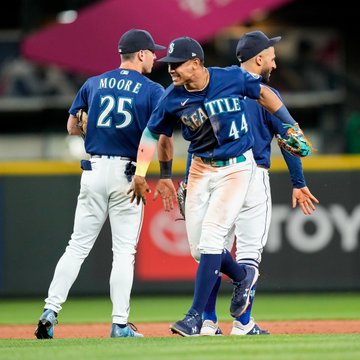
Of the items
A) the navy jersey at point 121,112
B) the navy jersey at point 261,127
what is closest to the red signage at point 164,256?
the navy jersey at point 261,127

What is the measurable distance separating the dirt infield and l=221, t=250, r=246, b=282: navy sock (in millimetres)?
884

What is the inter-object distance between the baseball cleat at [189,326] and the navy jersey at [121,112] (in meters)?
1.31

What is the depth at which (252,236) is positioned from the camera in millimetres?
8055

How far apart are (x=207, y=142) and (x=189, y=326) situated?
1.15 metres

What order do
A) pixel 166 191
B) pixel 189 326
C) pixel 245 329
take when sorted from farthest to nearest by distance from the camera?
pixel 245 329 < pixel 166 191 < pixel 189 326

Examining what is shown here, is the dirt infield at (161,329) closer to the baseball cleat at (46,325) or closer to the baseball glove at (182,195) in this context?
the baseball cleat at (46,325)

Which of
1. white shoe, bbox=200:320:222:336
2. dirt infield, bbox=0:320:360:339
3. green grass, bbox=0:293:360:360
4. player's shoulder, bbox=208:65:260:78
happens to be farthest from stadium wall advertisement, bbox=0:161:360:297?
player's shoulder, bbox=208:65:260:78

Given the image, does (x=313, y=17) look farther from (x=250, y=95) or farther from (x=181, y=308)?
(x=250, y=95)

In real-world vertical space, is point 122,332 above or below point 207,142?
below

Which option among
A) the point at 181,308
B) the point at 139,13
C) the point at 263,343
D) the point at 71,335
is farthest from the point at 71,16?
the point at 263,343

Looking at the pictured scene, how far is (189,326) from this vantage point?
720 centimetres

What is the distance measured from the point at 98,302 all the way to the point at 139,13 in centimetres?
482

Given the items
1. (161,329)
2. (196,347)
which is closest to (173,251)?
(161,329)

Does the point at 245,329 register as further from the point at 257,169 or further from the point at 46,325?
the point at 46,325
